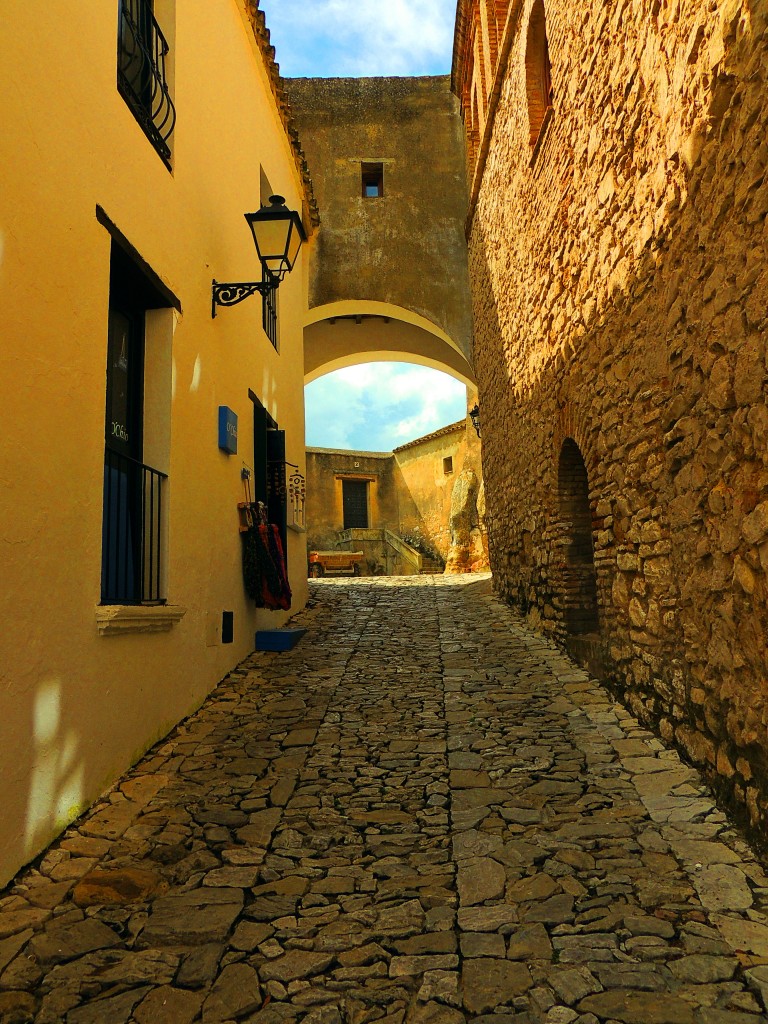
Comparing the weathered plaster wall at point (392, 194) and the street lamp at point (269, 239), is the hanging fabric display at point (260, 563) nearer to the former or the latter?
the street lamp at point (269, 239)

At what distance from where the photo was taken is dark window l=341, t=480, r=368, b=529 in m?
23.6

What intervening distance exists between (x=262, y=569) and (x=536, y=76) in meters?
4.95

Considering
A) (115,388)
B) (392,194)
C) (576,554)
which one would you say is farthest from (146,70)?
(392,194)

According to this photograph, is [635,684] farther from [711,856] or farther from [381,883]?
[381,883]

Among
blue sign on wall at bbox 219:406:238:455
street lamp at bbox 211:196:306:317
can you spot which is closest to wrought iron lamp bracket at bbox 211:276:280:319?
street lamp at bbox 211:196:306:317

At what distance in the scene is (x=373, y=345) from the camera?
44.3 feet

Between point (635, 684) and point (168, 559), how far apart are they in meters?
2.85

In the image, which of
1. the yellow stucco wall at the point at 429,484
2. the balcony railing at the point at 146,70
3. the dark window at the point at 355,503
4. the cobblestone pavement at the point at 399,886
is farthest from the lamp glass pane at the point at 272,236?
the dark window at the point at 355,503

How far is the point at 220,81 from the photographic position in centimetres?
578

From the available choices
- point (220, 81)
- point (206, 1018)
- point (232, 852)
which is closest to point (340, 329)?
point (220, 81)

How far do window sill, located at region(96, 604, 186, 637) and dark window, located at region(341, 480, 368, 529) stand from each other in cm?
1928

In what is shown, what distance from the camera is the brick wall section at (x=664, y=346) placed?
8.78ft

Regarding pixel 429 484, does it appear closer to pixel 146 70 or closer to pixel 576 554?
pixel 576 554

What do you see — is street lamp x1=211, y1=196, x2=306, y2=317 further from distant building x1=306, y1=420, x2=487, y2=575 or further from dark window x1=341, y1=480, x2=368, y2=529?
dark window x1=341, y1=480, x2=368, y2=529
